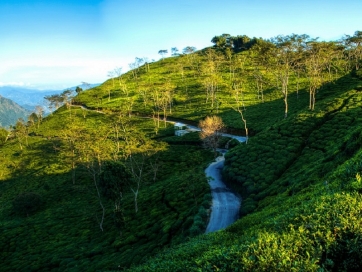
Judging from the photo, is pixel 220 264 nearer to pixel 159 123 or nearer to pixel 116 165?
pixel 116 165

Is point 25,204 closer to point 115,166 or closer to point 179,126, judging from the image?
point 115,166

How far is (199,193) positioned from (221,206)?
725cm

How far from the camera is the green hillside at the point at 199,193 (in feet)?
47.5

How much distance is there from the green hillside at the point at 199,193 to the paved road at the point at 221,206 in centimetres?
125

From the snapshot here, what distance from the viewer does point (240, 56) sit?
181m

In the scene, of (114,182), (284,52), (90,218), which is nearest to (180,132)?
(284,52)

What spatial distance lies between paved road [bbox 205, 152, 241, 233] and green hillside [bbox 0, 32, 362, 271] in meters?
1.25

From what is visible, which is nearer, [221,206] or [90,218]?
[221,206]

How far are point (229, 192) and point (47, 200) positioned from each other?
43984 mm

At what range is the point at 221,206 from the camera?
41406mm

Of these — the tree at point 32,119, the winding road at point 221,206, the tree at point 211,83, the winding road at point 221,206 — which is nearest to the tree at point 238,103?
the tree at point 211,83

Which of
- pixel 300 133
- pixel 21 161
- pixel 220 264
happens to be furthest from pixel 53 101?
pixel 220 264

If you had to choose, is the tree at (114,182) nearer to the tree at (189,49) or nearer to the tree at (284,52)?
the tree at (284,52)

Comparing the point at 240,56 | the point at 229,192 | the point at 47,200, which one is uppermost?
the point at 240,56
